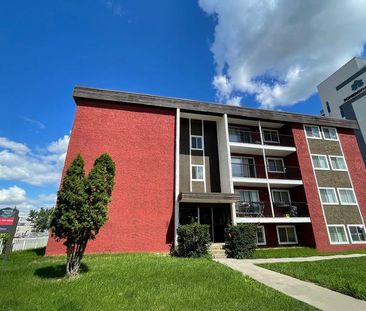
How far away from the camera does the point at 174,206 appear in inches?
688

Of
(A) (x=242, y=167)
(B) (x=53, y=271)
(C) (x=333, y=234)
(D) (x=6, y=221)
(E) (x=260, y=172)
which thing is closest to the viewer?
(B) (x=53, y=271)

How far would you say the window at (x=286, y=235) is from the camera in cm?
2039

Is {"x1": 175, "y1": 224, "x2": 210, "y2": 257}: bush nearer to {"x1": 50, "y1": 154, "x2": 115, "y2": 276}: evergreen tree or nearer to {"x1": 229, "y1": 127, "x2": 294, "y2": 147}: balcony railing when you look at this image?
{"x1": 50, "y1": 154, "x2": 115, "y2": 276}: evergreen tree

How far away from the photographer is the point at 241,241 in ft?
50.8

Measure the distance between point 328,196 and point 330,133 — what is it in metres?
7.02

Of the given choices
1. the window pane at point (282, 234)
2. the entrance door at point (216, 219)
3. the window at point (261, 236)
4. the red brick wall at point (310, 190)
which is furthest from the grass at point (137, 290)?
the red brick wall at point (310, 190)

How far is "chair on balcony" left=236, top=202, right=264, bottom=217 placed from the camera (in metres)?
19.2

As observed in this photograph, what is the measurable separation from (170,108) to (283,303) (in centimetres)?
1618

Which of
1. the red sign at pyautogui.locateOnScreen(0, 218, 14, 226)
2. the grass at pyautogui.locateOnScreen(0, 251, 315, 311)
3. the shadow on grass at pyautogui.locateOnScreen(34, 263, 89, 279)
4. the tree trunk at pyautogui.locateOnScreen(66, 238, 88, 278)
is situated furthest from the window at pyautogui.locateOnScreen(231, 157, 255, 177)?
the red sign at pyautogui.locateOnScreen(0, 218, 14, 226)

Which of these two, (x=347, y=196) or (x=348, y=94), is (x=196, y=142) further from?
(x=348, y=94)

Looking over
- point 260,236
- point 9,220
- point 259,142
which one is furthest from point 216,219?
point 9,220

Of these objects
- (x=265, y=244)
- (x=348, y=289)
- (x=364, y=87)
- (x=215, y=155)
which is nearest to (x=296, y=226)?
(x=265, y=244)

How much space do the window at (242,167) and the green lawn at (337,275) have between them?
9.57 meters

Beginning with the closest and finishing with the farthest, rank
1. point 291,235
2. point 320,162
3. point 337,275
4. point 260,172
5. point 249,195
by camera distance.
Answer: point 337,275
point 291,235
point 249,195
point 260,172
point 320,162
